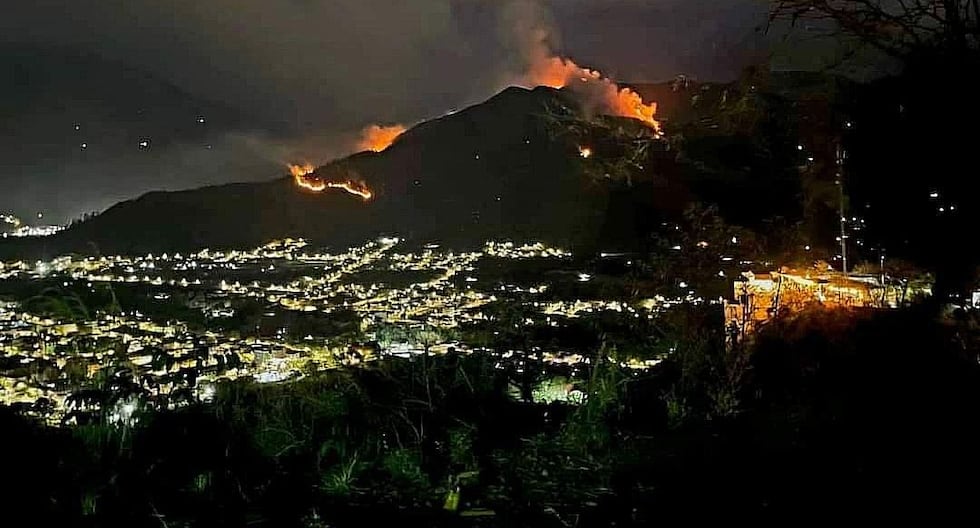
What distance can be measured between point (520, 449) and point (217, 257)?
24.1m

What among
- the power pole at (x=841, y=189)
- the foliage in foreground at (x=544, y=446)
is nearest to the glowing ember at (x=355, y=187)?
the power pole at (x=841, y=189)

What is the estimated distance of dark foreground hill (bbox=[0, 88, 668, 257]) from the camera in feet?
83.1

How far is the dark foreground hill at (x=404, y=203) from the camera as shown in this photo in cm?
2533

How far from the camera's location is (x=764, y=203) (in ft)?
31.8

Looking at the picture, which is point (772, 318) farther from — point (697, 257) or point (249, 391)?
point (249, 391)

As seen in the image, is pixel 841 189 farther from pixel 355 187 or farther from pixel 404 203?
pixel 355 187

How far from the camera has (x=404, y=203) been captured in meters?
29.2

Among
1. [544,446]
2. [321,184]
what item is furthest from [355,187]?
[544,446]

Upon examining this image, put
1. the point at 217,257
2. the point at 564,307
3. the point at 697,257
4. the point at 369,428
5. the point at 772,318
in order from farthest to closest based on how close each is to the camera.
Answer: the point at 217,257, the point at 564,307, the point at 697,257, the point at 772,318, the point at 369,428

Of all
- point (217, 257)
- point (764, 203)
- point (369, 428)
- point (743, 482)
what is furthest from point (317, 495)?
point (217, 257)

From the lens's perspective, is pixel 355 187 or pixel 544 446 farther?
pixel 355 187

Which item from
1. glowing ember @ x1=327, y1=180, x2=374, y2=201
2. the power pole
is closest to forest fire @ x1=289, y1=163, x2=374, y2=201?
glowing ember @ x1=327, y1=180, x2=374, y2=201

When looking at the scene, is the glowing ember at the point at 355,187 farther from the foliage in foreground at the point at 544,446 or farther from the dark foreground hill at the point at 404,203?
the foliage in foreground at the point at 544,446

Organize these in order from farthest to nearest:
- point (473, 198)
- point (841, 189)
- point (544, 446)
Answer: point (473, 198) → point (841, 189) → point (544, 446)
